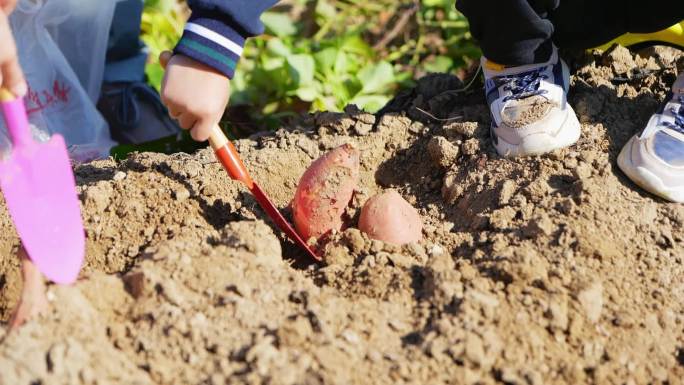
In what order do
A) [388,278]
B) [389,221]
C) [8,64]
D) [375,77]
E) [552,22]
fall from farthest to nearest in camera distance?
1. [375,77]
2. [552,22]
3. [389,221]
4. [388,278]
5. [8,64]

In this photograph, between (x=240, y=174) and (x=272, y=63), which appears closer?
(x=240, y=174)

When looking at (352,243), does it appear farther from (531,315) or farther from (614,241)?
(614,241)

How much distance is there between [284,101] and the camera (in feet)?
8.78

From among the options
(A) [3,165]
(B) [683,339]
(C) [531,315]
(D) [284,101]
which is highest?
(A) [3,165]

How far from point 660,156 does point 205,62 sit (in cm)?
113

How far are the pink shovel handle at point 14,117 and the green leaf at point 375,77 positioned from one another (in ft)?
4.68

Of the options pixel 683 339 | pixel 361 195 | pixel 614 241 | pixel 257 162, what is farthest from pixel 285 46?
pixel 683 339

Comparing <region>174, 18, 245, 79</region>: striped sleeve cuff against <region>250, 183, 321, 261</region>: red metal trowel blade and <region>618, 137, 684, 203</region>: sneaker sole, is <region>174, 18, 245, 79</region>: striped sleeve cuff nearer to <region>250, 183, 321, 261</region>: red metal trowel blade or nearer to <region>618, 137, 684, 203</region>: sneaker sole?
<region>250, 183, 321, 261</region>: red metal trowel blade

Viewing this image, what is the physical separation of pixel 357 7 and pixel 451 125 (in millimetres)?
1302

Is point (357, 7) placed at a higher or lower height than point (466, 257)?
lower

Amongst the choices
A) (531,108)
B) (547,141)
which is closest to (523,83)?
(531,108)

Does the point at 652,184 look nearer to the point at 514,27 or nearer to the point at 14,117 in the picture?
the point at 514,27

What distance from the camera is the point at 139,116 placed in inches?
99.7

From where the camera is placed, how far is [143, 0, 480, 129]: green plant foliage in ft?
8.64
